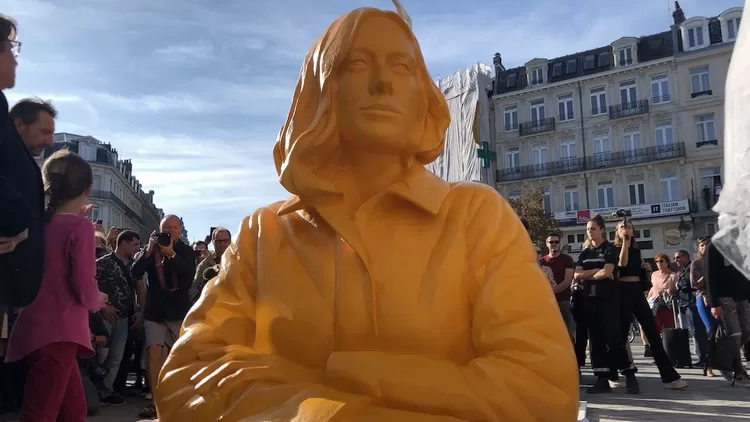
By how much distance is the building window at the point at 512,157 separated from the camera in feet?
126

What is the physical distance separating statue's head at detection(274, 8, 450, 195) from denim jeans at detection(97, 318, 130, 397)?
5702 mm

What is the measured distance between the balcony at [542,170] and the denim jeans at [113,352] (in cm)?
3290

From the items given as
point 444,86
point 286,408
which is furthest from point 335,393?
point 444,86

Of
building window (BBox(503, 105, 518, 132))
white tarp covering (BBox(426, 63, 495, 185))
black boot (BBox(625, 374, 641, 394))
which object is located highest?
building window (BBox(503, 105, 518, 132))

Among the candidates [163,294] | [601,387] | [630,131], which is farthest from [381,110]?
[630,131]

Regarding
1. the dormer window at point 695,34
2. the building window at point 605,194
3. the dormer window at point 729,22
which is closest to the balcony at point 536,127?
the building window at point 605,194

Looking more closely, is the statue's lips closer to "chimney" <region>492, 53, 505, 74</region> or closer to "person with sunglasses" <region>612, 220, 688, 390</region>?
"person with sunglasses" <region>612, 220, 688, 390</region>

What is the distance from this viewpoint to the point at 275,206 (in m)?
1.95

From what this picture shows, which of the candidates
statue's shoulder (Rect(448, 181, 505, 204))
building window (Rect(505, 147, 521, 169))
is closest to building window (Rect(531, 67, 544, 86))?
building window (Rect(505, 147, 521, 169))

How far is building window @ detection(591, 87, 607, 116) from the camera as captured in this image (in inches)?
1405

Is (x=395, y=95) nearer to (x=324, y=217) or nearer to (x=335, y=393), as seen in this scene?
(x=324, y=217)

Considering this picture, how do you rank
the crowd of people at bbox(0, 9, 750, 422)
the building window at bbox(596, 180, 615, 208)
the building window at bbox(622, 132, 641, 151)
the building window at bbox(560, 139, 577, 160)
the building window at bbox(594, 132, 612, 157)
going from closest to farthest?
1. the crowd of people at bbox(0, 9, 750, 422)
2. the building window at bbox(622, 132, 641, 151)
3. the building window at bbox(596, 180, 615, 208)
4. the building window at bbox(594, 132, 612, 157)
5. the building window at bbox(560, 139, 577, 160)

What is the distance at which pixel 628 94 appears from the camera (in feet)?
115

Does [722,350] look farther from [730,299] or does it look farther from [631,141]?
[631,141]
